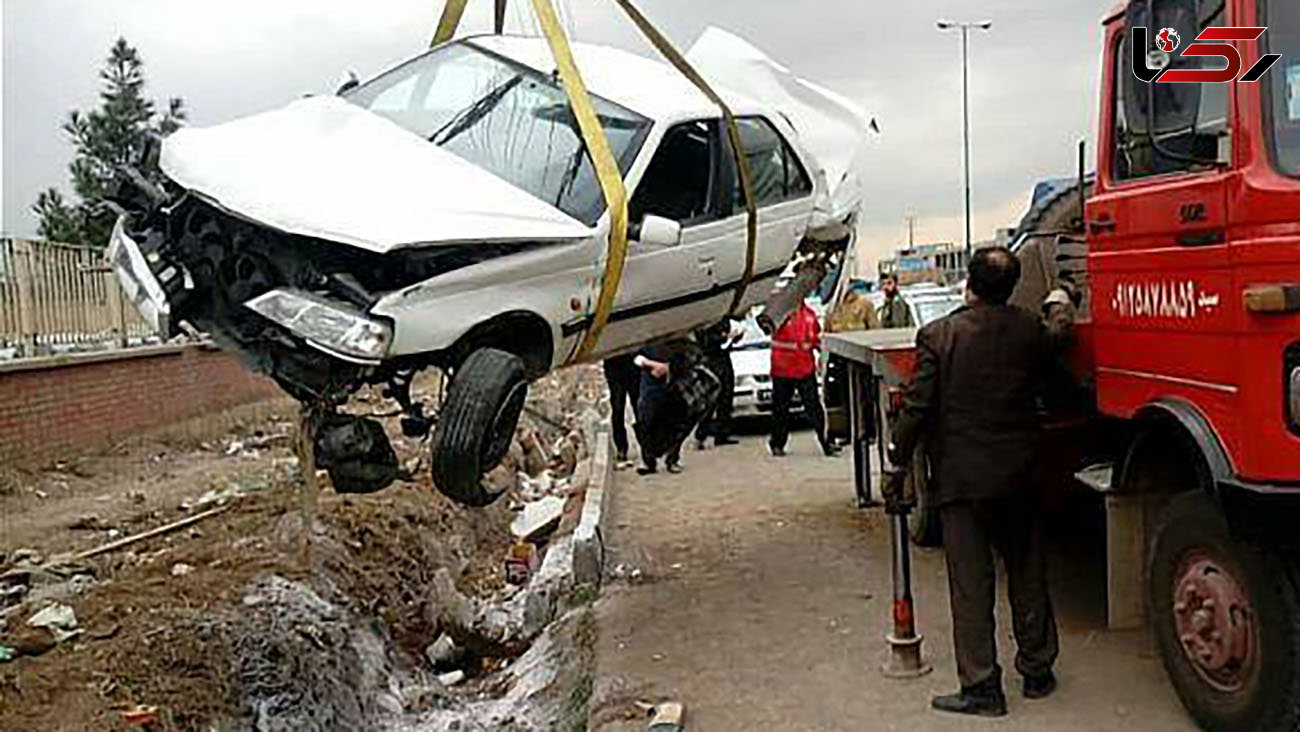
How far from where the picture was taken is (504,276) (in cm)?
618

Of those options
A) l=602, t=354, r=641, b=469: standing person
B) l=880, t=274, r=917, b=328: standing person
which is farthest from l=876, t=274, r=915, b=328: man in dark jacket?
l=602, t=354, r=641, b=469: standing person

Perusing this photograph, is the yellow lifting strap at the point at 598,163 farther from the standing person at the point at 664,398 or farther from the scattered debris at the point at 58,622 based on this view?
the scattered debris at the point at 58,622

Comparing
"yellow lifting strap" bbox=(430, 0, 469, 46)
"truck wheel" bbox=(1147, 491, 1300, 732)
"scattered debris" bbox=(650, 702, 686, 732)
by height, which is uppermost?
"yellow lifting strap" bbox=(430, 0, 469, 46)

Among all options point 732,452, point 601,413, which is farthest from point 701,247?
point 601,413

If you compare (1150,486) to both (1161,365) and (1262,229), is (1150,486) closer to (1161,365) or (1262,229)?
(1161,365)

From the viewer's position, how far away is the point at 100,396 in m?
15.4

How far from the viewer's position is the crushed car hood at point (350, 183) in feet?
18.6

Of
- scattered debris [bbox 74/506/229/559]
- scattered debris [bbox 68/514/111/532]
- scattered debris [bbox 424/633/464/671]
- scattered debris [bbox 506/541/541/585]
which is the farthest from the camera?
scattered debris [bbox 68/514/111/532]

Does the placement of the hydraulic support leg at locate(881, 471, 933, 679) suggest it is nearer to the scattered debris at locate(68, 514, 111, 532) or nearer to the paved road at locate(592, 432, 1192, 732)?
the paved road at locate(592, 432, 1192, 732)

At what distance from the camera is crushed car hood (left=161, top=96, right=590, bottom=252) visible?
223 inches

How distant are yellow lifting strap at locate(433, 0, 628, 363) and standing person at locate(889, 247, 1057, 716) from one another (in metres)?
1.65

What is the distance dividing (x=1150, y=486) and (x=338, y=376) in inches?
138

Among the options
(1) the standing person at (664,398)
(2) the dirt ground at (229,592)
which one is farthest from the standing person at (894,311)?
(2) the dirt ground at (229,592)

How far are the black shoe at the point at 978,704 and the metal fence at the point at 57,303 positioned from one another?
33.4 feet
